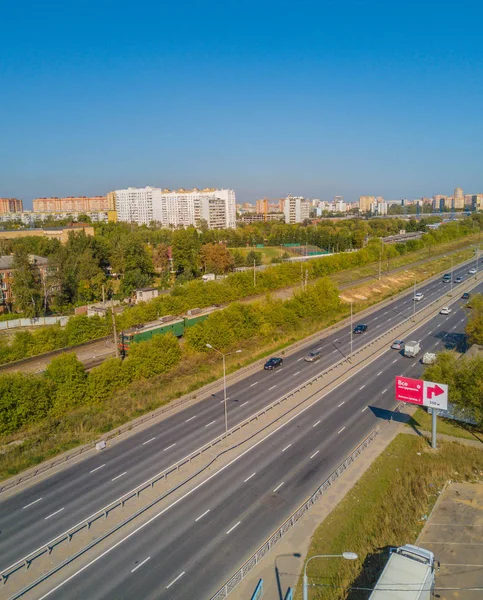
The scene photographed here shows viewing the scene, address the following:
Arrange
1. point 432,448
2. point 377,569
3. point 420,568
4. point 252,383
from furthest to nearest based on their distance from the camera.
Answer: point 252,383, point 432,448, point 377,569, point 420,568

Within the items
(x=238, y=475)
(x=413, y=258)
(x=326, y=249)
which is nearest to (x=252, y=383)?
(x=238, y=475)

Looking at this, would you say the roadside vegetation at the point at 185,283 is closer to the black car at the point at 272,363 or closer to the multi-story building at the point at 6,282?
the multi-story building at the point at 6,282

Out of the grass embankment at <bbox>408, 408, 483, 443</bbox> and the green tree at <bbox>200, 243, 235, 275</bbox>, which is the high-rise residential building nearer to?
the green tree at <bbox>200, 243, 235, 275</bbox>

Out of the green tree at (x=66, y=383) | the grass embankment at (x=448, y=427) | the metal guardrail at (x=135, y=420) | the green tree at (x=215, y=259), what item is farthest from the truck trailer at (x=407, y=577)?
the green tree at (x=215, y=259)

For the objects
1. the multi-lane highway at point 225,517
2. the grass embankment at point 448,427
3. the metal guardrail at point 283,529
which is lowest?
the grass embankment at point 448,427

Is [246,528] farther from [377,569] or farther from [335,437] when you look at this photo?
[335,437]

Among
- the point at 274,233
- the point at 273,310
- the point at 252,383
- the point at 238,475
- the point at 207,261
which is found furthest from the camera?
the point at 274,233

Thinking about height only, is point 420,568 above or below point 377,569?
above

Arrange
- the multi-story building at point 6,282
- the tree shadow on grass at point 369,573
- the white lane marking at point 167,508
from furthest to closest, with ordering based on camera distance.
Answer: the multi-story building at point 6,282, the white lane marking at point 167,508, the tree shadow on grass at point 369,573
